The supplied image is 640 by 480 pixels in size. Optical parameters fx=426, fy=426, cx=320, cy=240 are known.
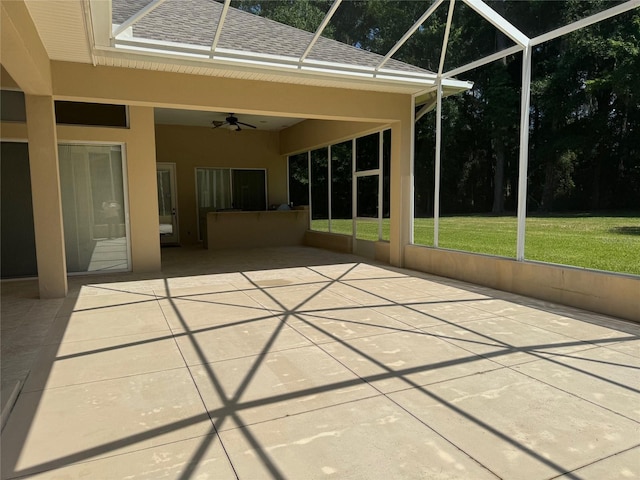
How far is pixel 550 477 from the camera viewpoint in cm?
199

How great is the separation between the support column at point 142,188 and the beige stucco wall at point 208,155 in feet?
14.1

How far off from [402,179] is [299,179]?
528cm

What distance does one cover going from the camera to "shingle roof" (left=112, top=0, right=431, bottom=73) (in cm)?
589

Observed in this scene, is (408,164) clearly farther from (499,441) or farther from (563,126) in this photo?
(563,126)

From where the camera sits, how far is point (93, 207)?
7.33 metres

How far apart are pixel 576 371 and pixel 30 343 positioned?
4.65 metres

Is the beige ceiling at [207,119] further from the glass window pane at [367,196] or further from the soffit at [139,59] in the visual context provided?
the soffit at [139,59]

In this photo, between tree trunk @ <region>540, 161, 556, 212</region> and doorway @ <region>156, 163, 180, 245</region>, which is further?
tree trunk @ <region>540, 161, 556, 212</region>

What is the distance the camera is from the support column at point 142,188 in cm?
741

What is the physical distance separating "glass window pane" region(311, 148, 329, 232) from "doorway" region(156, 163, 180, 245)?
3.86 m

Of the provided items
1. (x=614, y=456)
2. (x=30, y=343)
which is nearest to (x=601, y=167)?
(x=614, y=456)

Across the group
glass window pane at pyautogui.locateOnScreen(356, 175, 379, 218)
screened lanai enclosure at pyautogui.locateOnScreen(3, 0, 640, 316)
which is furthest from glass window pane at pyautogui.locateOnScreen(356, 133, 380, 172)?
glass window pane at pyautogui.locateOnScreen(356, 175, 379, 218)

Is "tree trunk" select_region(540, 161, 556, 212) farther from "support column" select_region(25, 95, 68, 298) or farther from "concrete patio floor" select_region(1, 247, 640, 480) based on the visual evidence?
"support column" select_region(25, 95, 68, 298)

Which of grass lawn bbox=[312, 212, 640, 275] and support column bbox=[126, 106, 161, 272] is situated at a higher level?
support column bbox=[126, 106, 161, 272]
